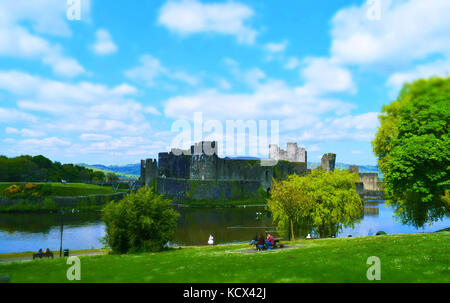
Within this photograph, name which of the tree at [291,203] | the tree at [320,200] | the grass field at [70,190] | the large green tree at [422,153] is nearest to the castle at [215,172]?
the grass field at [70,190]

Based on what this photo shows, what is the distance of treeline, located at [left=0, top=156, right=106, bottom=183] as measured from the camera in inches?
3767

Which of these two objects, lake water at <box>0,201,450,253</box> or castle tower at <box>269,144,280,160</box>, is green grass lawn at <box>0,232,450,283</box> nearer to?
lake water at <box>0,201,450,253</box>

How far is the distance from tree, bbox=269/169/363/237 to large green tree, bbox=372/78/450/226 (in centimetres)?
370

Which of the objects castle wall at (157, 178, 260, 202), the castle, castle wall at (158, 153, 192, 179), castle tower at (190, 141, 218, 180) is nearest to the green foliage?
the castle

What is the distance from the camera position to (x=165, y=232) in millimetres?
23172

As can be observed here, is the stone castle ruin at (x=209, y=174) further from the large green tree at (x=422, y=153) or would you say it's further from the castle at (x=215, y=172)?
the large green tree at (x=422, y=153)

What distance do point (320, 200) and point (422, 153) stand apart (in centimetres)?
1047

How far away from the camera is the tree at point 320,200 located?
28.4 metres

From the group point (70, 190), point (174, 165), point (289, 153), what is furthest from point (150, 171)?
point (289, 153)

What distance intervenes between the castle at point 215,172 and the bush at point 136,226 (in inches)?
2079

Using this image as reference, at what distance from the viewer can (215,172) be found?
258ft
